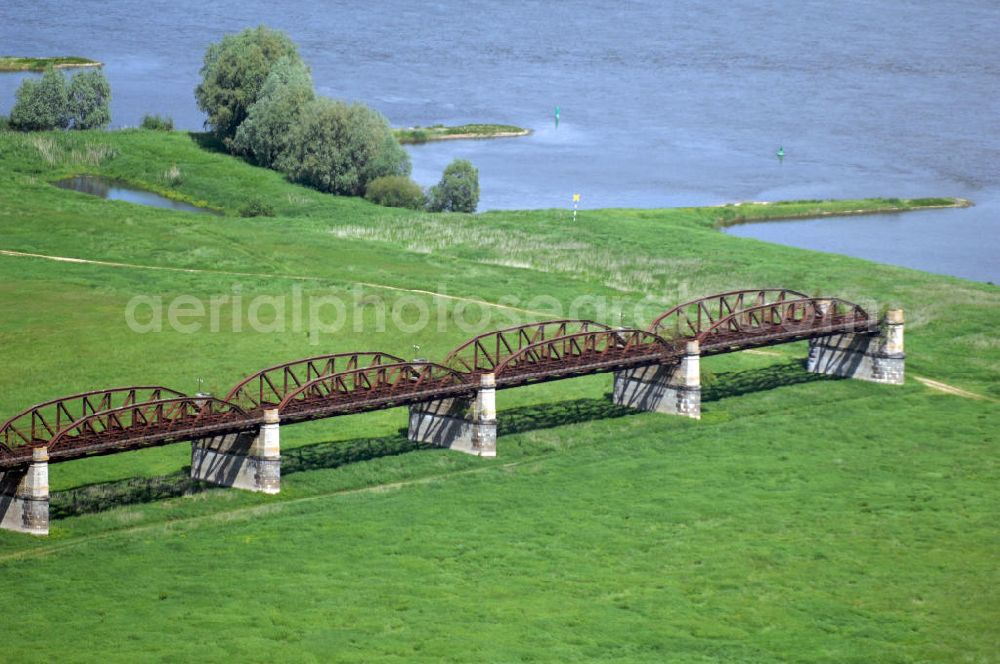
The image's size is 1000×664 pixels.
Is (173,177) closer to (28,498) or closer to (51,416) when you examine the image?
(51,416)

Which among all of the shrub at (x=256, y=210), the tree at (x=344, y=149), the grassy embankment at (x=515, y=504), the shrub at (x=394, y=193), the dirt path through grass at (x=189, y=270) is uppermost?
the tree at (x=344, y=149)

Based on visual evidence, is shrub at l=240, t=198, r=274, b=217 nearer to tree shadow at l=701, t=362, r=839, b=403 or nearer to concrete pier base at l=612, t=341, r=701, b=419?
tree shadow at l=701, t=362, r=839, b=403

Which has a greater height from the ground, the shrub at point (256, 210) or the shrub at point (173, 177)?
the shrub at point (173, 177)

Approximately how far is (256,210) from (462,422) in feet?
237

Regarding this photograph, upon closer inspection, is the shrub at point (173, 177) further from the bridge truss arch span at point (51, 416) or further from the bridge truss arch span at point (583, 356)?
the bridge truss arch span at point (583, 356)

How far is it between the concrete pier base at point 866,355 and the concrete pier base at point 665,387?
1369 cm

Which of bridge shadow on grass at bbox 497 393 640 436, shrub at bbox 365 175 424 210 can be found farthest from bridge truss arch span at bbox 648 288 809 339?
shrub at bbox 365 175 424 210

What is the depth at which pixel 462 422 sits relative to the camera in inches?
4439

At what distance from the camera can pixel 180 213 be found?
561 ft

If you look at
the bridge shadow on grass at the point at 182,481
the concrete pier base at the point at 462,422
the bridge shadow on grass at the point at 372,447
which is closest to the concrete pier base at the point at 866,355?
the bridge shadow on grass at the point at 372,447

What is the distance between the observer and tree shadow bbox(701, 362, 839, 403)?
128m

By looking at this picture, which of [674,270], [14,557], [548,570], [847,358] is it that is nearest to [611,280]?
[674,270]

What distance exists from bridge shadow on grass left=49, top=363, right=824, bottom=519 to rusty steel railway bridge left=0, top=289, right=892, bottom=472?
3048 mm

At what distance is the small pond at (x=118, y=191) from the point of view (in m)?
186
